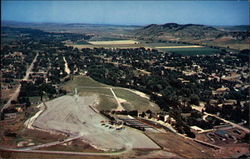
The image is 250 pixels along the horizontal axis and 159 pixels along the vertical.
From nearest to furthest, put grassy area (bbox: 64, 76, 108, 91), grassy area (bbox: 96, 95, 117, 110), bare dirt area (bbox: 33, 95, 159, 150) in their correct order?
bare dirt area (bbox: 33, 95, 159, 150), grassy area (bbox: 96, 95, 117, 110), grassy area (bbox: 64, 76, 108, 91)

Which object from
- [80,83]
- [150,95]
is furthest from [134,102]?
[80,83]

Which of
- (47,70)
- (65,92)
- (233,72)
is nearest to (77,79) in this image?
(65,92)

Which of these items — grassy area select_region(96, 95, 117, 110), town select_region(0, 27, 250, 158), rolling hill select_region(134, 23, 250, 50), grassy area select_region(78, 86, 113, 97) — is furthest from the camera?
rolling hill select_region(134, 23, 250, 50)

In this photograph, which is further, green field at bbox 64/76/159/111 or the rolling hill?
the rolling hill

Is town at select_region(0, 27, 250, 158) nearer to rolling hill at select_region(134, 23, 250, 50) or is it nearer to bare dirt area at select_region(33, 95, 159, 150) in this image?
bare dirt area at select_region(33, 95, 159, 150)

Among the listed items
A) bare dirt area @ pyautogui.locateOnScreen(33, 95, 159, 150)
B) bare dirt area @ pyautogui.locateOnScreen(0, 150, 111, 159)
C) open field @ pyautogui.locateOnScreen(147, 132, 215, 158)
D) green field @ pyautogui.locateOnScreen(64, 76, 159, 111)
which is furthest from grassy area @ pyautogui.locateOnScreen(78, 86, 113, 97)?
bare dirt area @ pyautogui.locateOnScreen(0, 150, 111, 159)

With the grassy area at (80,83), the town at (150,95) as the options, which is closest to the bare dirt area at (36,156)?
the town at (150,95)
